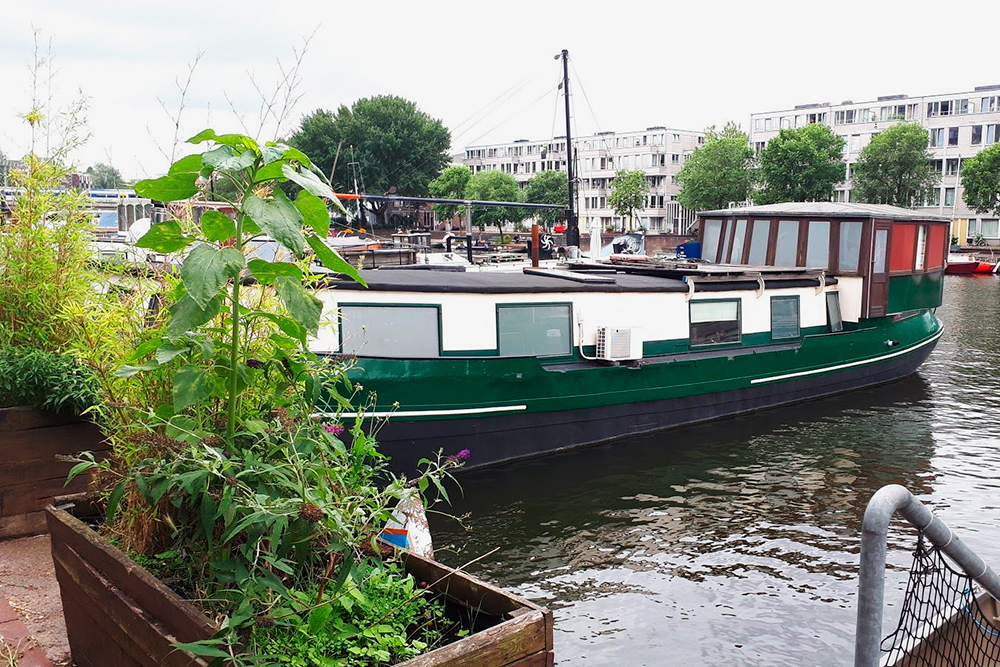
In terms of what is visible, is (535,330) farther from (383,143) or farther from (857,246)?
(383,143)

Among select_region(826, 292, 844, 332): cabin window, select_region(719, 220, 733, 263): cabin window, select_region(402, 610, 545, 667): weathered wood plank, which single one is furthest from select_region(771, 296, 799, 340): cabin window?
select_region(402, 610, 545, 667): weathered wood plank

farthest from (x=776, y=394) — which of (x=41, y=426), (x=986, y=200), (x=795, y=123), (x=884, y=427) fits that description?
(x=795, y=123)

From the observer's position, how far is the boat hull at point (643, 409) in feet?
38.4

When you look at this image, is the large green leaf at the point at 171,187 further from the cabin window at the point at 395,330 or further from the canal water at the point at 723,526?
the cabin window at the point at 395,330

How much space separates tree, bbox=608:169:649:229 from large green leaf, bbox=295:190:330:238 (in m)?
74.4

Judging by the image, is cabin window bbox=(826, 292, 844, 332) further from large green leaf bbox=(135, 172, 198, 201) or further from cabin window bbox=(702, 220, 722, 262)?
large green leaf bbox=(135, 172, 198, 201)

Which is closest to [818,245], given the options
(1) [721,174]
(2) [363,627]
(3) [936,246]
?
(3) [936,246]

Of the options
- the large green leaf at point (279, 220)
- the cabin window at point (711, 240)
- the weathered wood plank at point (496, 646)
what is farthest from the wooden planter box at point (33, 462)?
the cabin window at point (711, 240)

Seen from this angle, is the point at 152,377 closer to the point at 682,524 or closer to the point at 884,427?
the point at 682,524

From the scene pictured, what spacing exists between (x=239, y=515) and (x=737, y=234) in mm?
17849

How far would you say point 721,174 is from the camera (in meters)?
69.4

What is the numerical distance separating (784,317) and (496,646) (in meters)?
14.5

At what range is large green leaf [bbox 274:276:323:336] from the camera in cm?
307

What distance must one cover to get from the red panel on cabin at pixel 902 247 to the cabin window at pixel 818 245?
1256 millimetres
